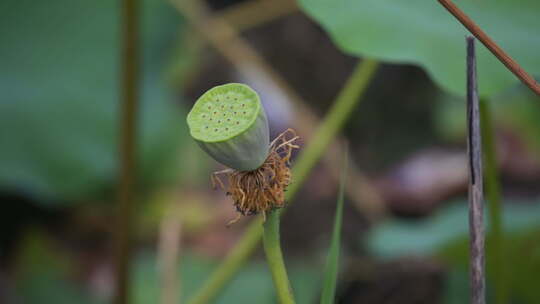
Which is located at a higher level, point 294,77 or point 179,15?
point 179,15

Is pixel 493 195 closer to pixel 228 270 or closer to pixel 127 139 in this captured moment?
pixel 228 270

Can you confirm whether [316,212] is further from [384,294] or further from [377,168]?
[384,294]

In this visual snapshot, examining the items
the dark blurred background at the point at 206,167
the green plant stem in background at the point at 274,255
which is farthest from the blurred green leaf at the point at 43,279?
the green plant stem in background at the point at 274,255

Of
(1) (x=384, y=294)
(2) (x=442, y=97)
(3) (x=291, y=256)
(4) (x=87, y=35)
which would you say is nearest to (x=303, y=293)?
(1) (x=384, y=294)

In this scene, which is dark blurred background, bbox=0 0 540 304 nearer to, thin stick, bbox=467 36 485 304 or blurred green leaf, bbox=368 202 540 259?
blurred green leaf, bbox=368 202 540 259

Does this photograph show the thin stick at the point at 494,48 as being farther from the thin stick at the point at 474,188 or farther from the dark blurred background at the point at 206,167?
the dark blurred background at the point at 206,167

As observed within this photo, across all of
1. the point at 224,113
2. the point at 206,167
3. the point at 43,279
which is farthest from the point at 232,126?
the point at 206,167
